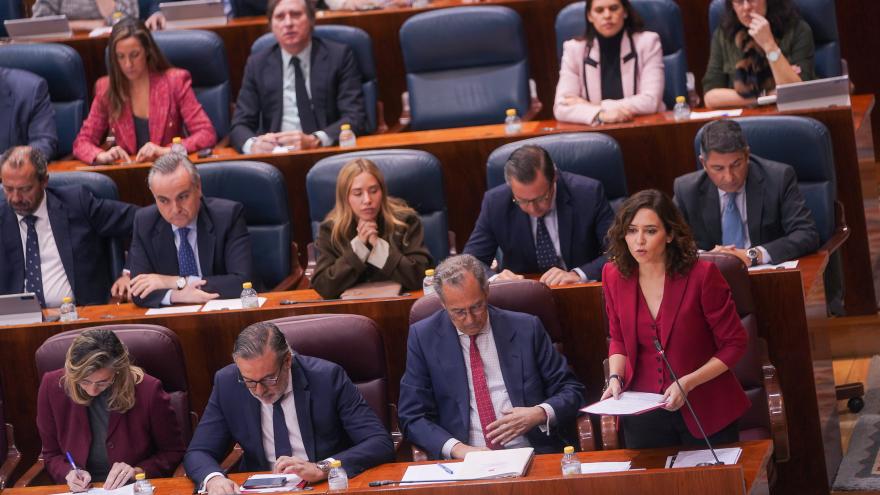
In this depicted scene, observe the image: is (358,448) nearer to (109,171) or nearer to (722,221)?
(722,221)

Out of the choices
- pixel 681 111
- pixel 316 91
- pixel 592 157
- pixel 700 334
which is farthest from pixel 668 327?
pixel 316 91

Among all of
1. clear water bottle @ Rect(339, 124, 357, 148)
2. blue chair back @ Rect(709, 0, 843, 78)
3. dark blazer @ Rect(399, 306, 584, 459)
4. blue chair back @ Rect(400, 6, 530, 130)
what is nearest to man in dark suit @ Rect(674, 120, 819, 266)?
dark blazer @ Rect(399, 306, 584, 459)

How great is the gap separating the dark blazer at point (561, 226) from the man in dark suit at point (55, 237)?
88 centimetres

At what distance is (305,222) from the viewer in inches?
147

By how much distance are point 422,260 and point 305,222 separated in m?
0.68

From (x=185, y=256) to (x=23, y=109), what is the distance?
97 centimetres

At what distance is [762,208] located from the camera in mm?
3066

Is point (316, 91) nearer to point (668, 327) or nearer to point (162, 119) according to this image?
point (162, 119)

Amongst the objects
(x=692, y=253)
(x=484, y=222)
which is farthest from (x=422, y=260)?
(x=692, y=253)

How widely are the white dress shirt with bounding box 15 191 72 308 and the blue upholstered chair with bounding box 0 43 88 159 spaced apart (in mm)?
728

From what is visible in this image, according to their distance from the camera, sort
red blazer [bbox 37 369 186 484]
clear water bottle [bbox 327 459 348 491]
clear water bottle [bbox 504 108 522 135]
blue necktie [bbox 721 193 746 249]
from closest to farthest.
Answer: clear water bottle [bbox 327 459 348 491] < red blazer [bbox 37 369 186 484] < blue necktie [bbox 721 193 746 249] < clear water bottle [bbox 504 108 522 135]

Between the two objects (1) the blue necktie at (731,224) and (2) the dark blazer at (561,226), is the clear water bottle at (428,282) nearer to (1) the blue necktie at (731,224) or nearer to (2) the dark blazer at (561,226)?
(2) the dark blazer at (561,226)

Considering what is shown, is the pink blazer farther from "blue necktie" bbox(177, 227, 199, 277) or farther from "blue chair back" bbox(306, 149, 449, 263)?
"blue necktie" bbox(177, 227, 199, 277)

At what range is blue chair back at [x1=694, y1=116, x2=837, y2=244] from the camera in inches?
126
